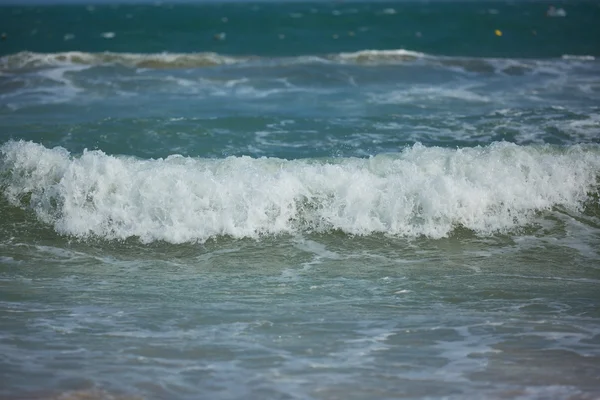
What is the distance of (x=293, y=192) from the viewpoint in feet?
33.8

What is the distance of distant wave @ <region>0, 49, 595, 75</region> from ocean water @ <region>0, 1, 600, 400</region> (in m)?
3.59

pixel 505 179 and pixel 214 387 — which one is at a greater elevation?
pixel 505 179

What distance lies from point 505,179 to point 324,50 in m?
20.8

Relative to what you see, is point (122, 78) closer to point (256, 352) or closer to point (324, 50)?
point (324, 50)

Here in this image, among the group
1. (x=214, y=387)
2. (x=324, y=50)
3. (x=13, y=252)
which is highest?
(x=324, y=50)

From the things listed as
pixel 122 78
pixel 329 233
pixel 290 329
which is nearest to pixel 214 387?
pixel 290 329

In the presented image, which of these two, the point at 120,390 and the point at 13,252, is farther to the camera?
the point at 13,252

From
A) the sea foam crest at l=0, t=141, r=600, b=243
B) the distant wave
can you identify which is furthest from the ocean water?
the distant wave

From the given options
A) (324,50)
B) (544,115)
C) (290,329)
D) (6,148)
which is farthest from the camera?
(324,50)

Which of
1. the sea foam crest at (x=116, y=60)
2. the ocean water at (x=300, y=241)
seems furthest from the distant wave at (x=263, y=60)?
the ocean water at (x=300, y=241)

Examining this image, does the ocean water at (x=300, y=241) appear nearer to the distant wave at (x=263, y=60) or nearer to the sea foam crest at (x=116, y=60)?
the distant wave at (x=263, y=60)

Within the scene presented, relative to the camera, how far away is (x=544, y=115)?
15.4m

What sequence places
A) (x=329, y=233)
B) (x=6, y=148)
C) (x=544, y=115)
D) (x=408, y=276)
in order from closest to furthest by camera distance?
(x=408, y=276) < (x=329, y=233) < (x=6, y=148) < (x=544, y=115)

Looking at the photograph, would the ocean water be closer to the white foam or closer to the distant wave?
the distant wave
